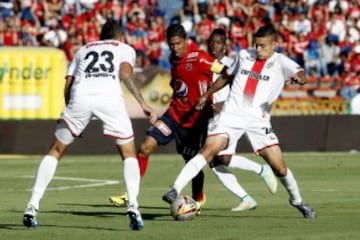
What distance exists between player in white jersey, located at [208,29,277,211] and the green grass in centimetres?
24

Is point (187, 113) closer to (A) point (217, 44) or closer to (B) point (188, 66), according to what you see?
(B) point (188, 66)

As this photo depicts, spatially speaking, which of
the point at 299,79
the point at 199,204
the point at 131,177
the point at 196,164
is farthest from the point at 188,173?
the point at 299,79

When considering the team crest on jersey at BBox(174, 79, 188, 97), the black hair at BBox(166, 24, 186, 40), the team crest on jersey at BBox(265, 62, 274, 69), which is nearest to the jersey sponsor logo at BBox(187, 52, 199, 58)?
the team crest on jersey at BBox(174, 79, 188, 97)

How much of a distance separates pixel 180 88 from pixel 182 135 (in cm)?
59

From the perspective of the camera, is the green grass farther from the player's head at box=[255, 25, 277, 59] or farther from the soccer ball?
the player's head at box=[255, 25, 277, 59]

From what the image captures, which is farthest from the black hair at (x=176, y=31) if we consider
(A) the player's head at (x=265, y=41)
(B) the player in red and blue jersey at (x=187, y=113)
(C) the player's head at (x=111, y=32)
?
(C) the player's head at (x=111, y=32)

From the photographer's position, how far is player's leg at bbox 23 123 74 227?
1355 centimetres

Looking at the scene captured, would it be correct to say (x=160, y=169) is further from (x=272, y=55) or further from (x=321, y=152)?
(x=272, y=55)

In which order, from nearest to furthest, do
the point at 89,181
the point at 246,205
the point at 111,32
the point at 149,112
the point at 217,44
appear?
the point at 149,112
the point at 111,32
the point at 246,205
the point at 217,44
the point at 89,181

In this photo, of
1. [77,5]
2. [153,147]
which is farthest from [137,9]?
[153,147]

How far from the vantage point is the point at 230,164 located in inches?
656

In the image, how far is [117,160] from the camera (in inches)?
1077

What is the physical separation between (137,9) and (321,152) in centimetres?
784

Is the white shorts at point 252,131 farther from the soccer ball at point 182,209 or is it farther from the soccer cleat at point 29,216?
the soccer cleat at point 29,216
